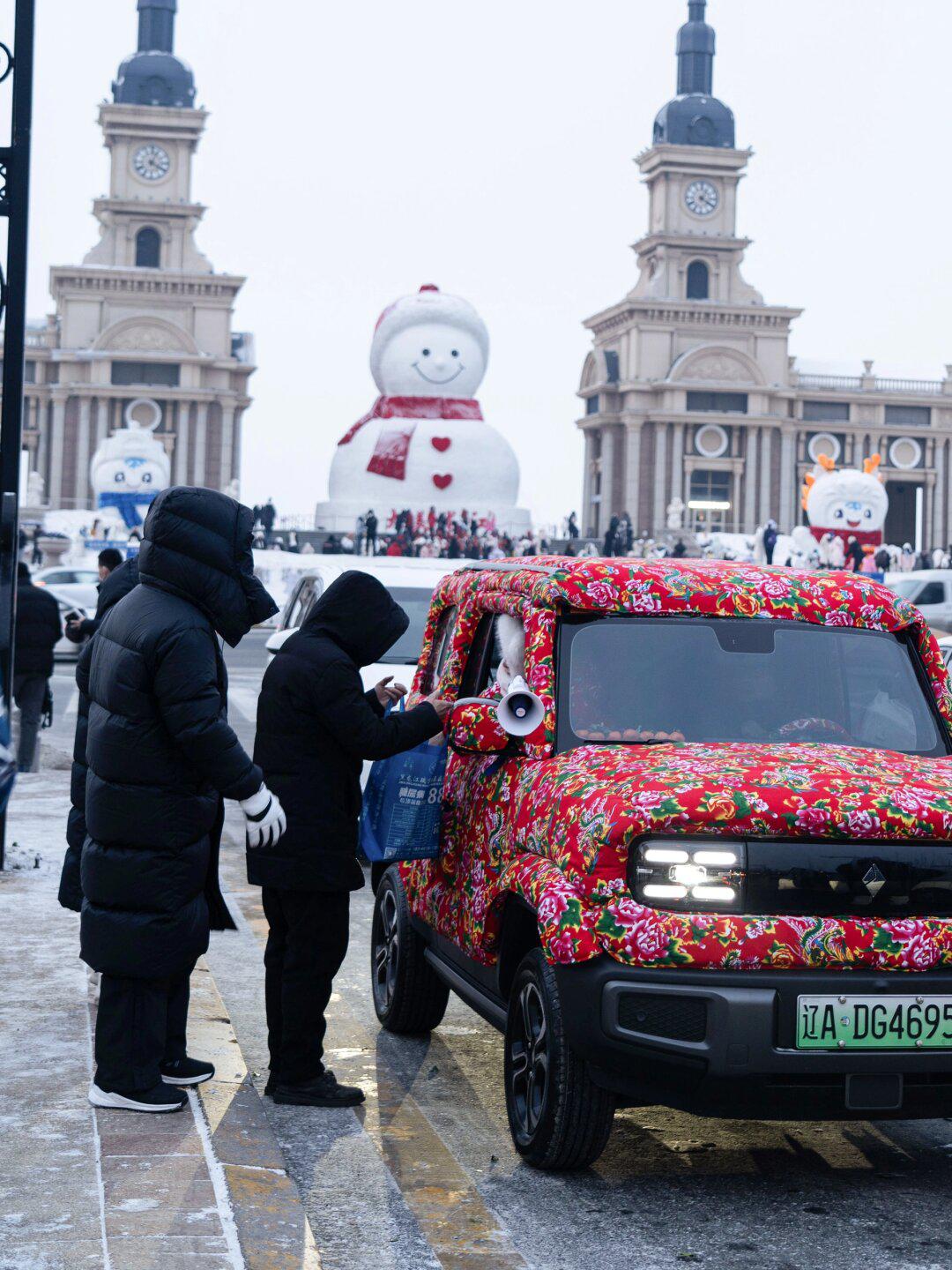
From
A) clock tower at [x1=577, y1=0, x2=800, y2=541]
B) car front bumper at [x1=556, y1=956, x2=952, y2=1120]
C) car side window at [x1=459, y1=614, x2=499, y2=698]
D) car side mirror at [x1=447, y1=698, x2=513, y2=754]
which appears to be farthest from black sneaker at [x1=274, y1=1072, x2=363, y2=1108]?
clock tower at [x1=577, y1=0, x2=800, y2=541]

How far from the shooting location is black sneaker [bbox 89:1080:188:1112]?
16.9 feet

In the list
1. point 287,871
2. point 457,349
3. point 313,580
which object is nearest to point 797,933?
point 287,871

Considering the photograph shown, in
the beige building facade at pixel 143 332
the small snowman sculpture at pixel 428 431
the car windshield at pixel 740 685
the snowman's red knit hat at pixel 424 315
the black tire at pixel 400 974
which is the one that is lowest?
the black tire at pixel 400 974

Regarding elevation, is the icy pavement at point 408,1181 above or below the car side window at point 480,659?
below

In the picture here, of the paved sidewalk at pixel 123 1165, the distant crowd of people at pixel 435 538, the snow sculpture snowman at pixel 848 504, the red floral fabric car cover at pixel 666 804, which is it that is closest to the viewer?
the paved sidewalk at pixel 123 1165

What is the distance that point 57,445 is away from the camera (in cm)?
9338

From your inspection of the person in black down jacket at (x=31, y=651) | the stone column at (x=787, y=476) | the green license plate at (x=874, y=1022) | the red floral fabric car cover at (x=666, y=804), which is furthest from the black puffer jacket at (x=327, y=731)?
the stone column at (x=787, y=476)

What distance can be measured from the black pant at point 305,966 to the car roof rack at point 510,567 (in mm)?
1168

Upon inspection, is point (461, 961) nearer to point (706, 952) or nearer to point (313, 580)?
point (706, 952)

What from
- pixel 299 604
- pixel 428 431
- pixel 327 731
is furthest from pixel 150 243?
pixel 327 731

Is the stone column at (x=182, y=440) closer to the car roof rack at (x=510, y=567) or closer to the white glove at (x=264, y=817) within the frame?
the car roof rack at (x=510, y=567)

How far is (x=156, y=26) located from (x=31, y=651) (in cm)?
9558

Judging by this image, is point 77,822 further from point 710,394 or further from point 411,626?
point 710,394

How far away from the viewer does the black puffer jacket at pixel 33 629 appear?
1348 centimetres
